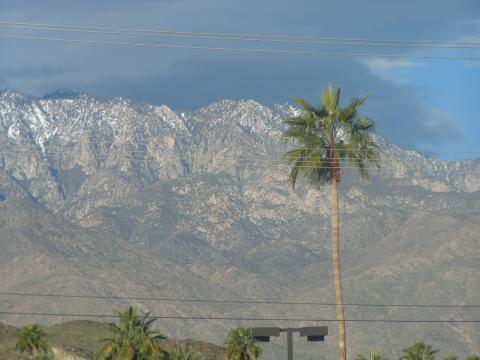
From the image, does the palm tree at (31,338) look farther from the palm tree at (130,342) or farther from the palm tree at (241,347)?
Answer: the palm tree at (130,342)

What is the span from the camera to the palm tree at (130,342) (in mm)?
87625

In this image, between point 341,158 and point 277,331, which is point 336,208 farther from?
point 277,331

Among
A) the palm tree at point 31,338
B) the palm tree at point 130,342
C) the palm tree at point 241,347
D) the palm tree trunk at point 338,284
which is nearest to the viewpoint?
the palm tree trunk at point 338,284

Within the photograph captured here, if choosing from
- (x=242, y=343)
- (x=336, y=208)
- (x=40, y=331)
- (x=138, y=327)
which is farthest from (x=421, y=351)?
(x=336, y=208)

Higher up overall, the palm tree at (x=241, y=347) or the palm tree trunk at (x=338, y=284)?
the palm tree at (x=241, y=347)

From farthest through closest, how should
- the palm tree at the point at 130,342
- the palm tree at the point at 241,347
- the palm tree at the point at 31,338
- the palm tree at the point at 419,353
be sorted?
1. the palm tree at the point at 419,353
2. the palm tree at the point at 31,338
3. the palm tree at the point at 241,347
4. the palm tree at the point at 130,342

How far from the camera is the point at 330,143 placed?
66125 mm

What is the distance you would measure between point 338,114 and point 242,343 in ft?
Result: 148

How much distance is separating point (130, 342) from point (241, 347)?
16.4 metres

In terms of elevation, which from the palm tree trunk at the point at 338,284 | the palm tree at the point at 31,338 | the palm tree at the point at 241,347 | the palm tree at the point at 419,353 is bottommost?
the palm tree trunk at the point at 338,284

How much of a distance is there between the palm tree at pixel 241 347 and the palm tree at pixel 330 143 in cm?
3861

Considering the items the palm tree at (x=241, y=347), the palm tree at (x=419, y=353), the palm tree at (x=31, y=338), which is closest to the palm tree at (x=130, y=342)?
the palm tree at (x=241, y=347)

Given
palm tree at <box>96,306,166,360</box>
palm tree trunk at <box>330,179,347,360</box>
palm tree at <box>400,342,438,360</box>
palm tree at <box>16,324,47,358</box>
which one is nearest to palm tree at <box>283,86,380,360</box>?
palm tree trunk at <box>330,179,347,360</box>

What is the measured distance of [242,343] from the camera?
10788 centimetres
